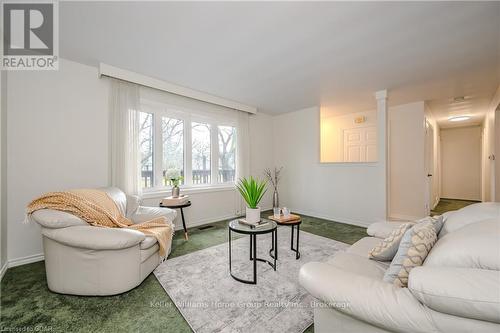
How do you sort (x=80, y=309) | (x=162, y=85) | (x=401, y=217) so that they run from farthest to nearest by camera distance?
(x=401, y=217), (x=162, y=85), (x=80, y=309)

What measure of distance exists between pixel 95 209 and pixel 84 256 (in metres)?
0.45

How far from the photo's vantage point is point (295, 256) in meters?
2.49

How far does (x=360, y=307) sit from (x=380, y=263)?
2.46 ft

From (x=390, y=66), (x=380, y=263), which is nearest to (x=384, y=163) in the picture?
(x=390, y=66)

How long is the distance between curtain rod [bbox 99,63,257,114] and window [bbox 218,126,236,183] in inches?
21.6

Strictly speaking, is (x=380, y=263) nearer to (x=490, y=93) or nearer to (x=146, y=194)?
(x=146, y=194)


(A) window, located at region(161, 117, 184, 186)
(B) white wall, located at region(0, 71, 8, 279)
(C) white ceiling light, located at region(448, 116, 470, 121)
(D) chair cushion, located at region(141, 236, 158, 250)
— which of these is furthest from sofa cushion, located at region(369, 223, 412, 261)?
(C) white ceiling light, located at region(448, 116, 470, 121)

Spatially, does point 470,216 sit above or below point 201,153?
below

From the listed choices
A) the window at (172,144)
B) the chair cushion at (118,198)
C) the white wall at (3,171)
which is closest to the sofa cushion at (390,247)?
the chair cushion at (118,198)

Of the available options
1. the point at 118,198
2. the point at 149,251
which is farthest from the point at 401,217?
the point at 118,198

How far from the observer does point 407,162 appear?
167 inches

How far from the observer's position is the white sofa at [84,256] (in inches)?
65.8

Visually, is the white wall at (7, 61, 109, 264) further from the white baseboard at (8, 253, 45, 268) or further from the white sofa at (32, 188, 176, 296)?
the white sofa at (32, 188, 176, 296)

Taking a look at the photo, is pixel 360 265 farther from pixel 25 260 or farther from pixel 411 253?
pixel 25 260
